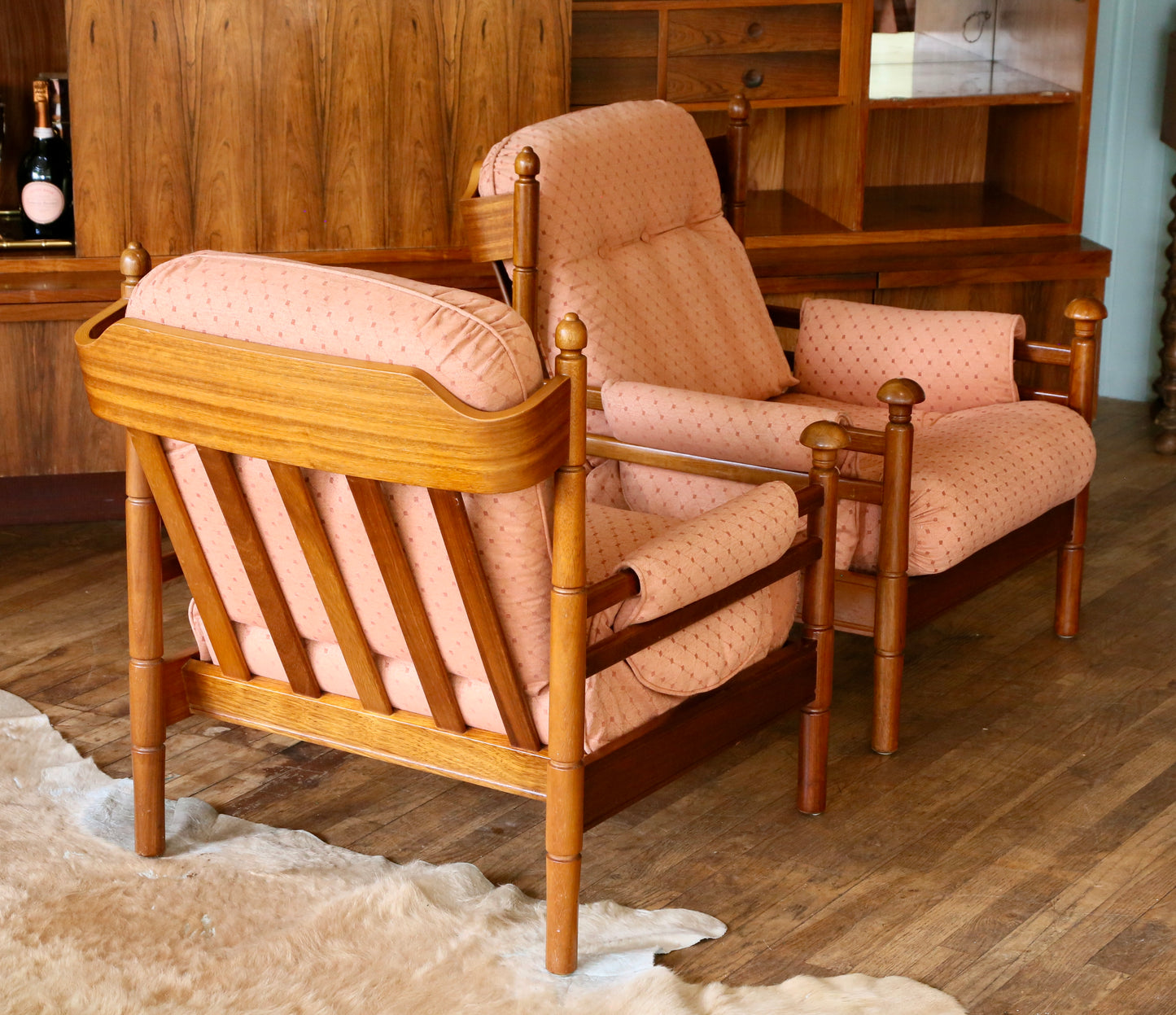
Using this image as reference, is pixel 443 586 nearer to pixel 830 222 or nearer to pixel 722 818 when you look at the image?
pixel 722 818

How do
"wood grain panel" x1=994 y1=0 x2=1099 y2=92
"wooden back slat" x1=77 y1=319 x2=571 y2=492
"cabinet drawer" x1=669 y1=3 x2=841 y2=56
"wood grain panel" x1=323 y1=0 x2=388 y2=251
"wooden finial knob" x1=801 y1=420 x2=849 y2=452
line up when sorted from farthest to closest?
"wood grain panel" x1=994 y1=0 x2=1099 y2=92 → "cabinet drawer" x1=669 y1=3 x2=841 y2=56 → "wood grain panel" x1=323 y1=0 x2=388 y2=251 → "wooden finial knob" x1=801 y1=420 x2=849 y2=452 → "wooden back slat" x1=77 y1=319 x2=571 y2=492

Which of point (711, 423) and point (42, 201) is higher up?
point (42, 201)

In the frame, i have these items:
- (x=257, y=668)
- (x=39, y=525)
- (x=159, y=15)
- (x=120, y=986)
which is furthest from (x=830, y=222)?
(x=120, y=986)

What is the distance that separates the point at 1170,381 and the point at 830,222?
1.05 m

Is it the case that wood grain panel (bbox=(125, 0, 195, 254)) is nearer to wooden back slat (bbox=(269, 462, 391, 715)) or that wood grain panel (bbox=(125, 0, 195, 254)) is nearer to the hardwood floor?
the hardwood floor

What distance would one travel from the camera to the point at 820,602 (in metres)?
2.34

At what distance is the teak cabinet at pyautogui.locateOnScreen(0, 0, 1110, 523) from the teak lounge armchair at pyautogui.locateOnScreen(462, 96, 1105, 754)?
0.69 metres

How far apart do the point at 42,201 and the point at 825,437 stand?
2193 mm

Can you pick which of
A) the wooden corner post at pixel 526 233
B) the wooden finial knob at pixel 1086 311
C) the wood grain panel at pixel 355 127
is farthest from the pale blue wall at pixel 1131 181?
the wooden corner post at pixel 526 233

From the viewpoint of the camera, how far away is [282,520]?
77.6 inches

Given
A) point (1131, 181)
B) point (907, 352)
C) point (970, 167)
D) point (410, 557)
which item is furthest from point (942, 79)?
point (410, 557)

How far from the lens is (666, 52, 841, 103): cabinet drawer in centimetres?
399

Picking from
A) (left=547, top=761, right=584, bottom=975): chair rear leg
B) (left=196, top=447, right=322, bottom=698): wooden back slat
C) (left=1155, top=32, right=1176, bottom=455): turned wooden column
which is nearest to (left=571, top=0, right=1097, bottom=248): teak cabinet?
(left=1155, top=32, right=1176, bottom=455): turned wooden column

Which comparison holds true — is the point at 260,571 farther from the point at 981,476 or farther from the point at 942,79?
the point at 942,79
